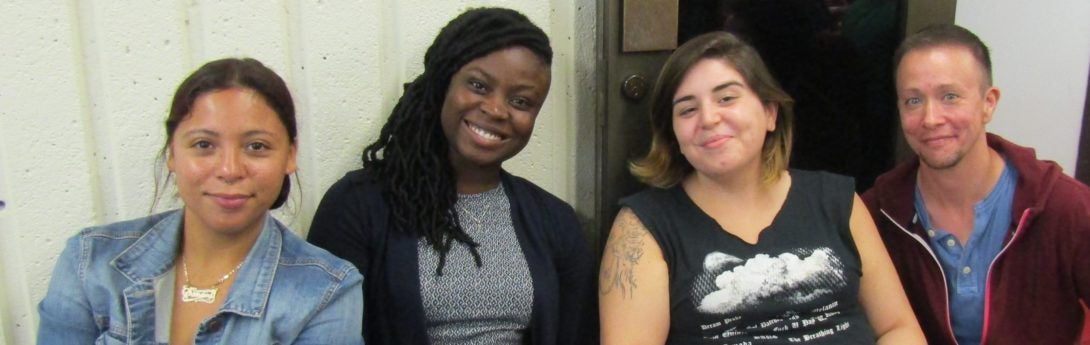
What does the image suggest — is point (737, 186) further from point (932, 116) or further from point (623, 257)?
point (932, 116)

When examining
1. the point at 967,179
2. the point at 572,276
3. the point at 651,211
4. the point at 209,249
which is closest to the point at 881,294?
the point at 967,179

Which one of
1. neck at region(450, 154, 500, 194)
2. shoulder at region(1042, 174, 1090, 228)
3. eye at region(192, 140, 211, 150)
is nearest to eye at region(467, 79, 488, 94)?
neck at region(450, 154, 500, 194)

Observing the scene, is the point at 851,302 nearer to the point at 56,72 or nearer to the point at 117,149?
the point at 117,149

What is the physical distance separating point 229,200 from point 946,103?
138 cm

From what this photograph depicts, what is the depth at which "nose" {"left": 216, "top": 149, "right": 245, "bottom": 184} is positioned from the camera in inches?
52.8

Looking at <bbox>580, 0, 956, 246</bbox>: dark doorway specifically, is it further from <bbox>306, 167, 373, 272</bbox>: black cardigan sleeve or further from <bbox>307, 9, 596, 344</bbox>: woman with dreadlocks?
<bbox>306, 167, 373, 272</bbox>: black cardigan sleeve

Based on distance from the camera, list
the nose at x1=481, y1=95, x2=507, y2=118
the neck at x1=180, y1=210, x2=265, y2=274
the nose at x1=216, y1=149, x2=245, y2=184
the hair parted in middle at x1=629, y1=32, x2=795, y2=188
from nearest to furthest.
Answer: the nose at x1=216, y1=149, x2=245, y2=184 < the neck at x1=180, y1=210, x2=265, y2=274 < the nose at x1=481, y1=95, x2=507, y2=118 < the hair parted in middle at x1=629, y1=32, x2=795, y2=188

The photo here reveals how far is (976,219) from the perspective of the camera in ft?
5.90

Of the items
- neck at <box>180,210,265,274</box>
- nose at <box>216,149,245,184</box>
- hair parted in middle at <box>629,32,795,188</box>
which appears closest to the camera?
nose at <box>216,149,245,184</box>

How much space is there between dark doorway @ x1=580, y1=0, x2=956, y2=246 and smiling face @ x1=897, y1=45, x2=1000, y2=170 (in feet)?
1.38

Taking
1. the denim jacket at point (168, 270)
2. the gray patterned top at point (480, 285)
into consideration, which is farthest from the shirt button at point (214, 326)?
the gray patterned top at point (480, 285)

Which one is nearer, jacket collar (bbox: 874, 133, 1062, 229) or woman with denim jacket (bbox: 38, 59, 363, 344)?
woman with denim jacket (bbox: 38, 59, 363, 344)

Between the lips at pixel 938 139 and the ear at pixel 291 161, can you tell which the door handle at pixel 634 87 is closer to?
the lips at pixel 938 139

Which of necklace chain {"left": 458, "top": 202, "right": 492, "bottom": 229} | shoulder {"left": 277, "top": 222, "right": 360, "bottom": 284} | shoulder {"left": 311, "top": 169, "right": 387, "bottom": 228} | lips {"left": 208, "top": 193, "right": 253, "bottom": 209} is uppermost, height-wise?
lips {"left": 208, "top": 193, "right": 253, "bottom": 209}
